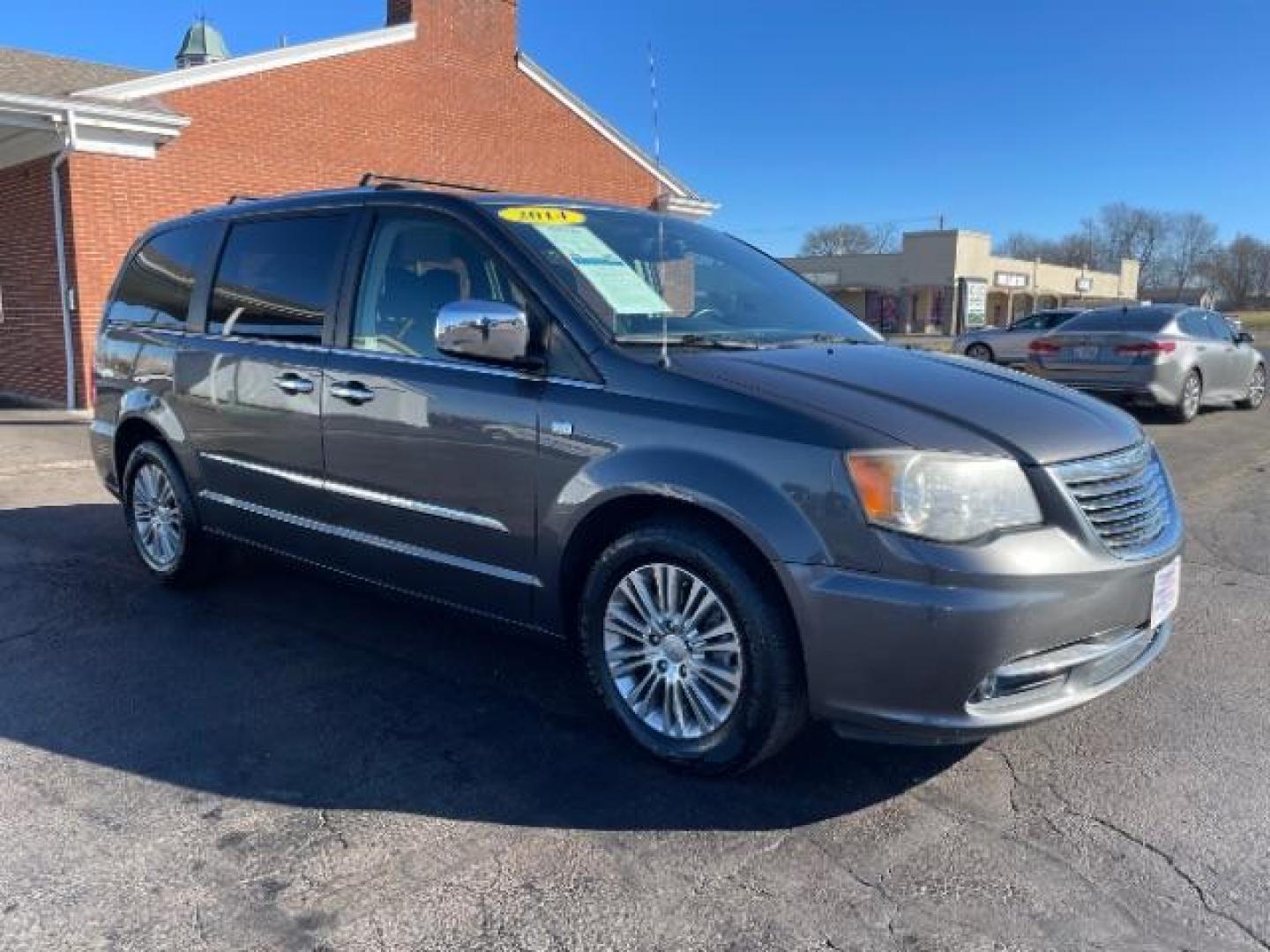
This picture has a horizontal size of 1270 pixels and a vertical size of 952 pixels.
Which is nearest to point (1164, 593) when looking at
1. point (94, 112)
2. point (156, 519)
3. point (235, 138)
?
point (156, 519)

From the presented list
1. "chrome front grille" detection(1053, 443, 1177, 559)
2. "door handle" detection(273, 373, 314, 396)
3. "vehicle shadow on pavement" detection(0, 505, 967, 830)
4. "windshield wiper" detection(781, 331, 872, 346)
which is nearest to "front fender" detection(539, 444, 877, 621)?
"chrome front grille" detection(1053, 443, 1177, 559)

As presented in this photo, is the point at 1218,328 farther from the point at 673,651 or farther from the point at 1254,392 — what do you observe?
the point at 673,651

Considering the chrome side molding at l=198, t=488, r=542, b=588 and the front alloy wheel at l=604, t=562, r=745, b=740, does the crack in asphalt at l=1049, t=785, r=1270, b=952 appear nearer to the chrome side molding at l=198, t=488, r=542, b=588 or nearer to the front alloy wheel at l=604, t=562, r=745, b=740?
the front alloy wheel at l=604, t=562, r=745, b=740

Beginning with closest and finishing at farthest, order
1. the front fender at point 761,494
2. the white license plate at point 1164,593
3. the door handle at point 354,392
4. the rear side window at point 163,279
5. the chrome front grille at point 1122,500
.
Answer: the front fender at point 761,494 → the chrome front grille at point 1122,500 → the white license plate at point 1164,593 → the door handle at point 354,392 → the rear side window at point 163,279

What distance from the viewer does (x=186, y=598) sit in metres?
5.23

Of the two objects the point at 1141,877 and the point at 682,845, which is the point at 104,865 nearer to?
the point at 682,845

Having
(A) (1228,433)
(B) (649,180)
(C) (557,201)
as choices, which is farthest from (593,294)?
(B) (649,180)

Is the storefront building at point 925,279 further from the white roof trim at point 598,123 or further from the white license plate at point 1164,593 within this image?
the white license plate at point 1164,593

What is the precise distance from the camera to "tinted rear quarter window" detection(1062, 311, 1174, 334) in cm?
1258

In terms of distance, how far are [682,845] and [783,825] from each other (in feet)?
1.04

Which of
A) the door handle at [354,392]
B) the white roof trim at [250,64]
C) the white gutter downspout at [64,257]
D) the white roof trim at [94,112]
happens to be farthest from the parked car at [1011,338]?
the door handle at [354,392]

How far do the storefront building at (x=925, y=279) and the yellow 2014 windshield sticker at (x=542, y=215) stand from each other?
5413 centimetres

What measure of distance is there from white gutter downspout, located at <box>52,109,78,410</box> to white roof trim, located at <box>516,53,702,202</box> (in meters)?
7.66

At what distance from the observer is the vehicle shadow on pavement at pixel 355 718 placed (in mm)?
3166
